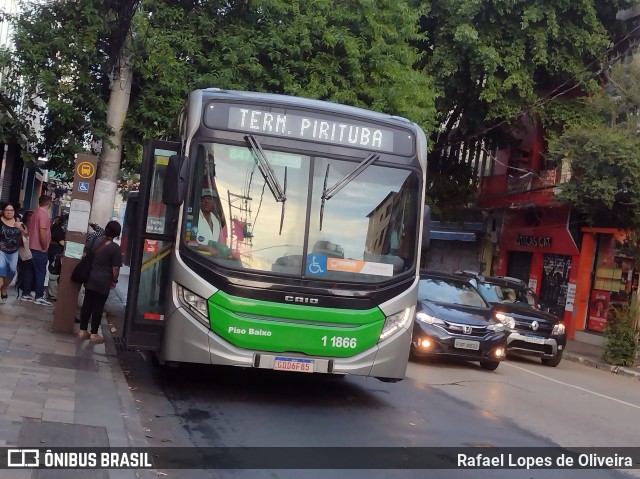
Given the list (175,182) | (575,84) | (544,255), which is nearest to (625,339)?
(575,84)

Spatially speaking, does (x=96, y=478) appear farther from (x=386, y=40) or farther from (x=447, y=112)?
(x=447, y=112)

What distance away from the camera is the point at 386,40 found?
1922 centimetres

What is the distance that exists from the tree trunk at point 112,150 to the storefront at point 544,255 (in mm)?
15885

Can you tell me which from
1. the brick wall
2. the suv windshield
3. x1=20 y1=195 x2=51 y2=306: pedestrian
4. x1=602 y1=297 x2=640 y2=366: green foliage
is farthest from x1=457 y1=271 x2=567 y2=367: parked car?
the brick wall

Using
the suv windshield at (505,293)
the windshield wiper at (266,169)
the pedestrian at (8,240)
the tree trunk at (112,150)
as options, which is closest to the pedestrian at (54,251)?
the tree trunk at (112,150)

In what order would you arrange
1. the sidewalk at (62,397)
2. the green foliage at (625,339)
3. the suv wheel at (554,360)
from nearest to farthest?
the sidewalk at (62,397)
the suv wheel at (554,360)
the green foliage at (625,339)

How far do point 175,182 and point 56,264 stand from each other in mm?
7819

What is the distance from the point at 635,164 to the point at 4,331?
15.1m

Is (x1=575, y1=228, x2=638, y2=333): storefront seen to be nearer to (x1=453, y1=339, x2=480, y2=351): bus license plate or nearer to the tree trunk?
(x1=453, y1=339, x2=480, y2=351): bus license plate

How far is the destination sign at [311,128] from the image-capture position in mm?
9258

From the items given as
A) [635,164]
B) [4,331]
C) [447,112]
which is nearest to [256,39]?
[4,331]

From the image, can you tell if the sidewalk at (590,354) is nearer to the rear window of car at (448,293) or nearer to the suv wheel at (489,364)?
the rear window of car at (448,293)

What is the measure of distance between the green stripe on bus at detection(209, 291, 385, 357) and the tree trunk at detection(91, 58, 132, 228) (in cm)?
838

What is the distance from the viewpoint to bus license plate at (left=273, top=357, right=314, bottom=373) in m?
8.95
